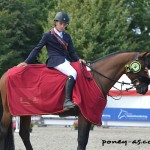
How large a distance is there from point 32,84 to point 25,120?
95 cm

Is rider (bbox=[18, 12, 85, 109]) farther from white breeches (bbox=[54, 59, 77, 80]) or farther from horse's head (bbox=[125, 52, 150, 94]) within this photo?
horse's head (bbox=[125, 52, 150, 94])

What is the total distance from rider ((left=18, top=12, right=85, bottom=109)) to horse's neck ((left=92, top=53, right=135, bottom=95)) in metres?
0.46

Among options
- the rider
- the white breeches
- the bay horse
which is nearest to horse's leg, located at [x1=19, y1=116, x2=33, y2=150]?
the bay horse

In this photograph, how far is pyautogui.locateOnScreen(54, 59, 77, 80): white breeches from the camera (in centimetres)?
1059

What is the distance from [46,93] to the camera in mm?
10836

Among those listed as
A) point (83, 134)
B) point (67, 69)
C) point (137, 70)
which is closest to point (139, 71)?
point (137, 70)

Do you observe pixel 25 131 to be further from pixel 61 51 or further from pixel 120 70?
pixel 120 70

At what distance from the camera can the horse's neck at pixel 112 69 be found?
421 inches

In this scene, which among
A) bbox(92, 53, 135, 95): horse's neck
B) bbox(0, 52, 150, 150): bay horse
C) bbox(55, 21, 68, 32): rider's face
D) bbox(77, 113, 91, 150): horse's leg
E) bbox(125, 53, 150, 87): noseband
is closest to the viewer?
bbox(77, 113, 91, 150): horse's leg

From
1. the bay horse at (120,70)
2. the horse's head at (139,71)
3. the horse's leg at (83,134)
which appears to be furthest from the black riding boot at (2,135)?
the horse's head at (139,71)

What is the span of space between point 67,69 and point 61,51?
504mm

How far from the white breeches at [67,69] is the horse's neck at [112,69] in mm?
453

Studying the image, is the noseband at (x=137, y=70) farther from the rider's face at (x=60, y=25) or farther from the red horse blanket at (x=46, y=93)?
the rider's face at (x=60, y=25)

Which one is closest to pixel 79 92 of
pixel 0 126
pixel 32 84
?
pixel 32 84
